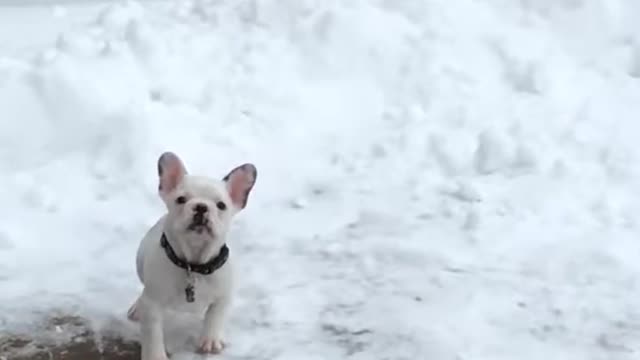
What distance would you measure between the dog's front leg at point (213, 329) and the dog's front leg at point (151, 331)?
15 centimetres

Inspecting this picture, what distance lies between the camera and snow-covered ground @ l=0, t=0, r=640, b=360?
4.25 meters

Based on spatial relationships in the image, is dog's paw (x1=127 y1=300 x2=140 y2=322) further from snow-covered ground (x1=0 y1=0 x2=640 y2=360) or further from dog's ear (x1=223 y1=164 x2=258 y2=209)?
dog's ear (x1=223 y1=164 x2=258 y2=209)

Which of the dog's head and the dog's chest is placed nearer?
the dog's head

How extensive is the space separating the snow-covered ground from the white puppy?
0.20 m

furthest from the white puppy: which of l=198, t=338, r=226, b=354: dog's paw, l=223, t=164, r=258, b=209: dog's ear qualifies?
l=198, t=338, r=226, b=354: dog's paw

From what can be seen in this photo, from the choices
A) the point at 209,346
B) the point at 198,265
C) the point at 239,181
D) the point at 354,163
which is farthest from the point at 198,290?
the point at 354,163

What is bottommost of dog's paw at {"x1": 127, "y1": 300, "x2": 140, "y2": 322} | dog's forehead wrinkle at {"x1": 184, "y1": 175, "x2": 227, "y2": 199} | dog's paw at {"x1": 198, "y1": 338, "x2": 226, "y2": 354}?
dog's paw at {"x1": 198, "y1": 338, "x2": 226, "y2": 354}

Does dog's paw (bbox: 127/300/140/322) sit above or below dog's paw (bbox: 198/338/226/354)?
above

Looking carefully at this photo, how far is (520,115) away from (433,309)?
1.72 metres

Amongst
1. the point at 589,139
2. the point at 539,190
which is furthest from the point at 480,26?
the point at 539,190

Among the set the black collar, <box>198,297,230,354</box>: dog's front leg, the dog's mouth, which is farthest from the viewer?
<box>198,297,230,354</box>: dog's front leg

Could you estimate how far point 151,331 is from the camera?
3.82m

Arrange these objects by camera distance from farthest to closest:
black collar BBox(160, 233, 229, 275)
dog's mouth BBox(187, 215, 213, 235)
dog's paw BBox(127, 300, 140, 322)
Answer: dog's paw BBox(127, 300, 140, 322)
black collar BBox(160, 233, 229, 275)
dog's mouth BBox(187, 215, 213, 235)

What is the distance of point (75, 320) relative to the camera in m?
Result: 4.19
